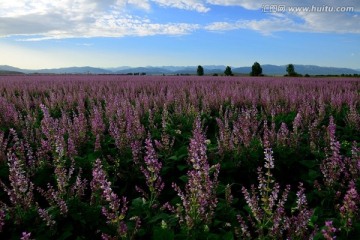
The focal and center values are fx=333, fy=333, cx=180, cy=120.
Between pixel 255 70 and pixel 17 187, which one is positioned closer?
pixel 17 187

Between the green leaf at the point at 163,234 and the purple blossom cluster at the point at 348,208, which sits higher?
Answer: the purple blossom cluster at the point at 348,208

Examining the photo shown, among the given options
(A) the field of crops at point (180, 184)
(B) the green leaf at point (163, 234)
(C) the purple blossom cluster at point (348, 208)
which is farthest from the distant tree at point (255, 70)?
(B) the green leaf at point (163, 234)

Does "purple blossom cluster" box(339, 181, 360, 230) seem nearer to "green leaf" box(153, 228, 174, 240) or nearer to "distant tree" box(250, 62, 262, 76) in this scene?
"green leaf" box(153, 228, 174, 240)

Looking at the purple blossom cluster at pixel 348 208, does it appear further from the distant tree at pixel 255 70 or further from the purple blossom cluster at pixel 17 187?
the distant tree at pixel 255 70

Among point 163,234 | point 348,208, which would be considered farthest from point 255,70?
point 163,234

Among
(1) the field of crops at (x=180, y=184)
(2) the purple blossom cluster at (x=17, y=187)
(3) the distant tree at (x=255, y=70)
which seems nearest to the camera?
(1) the field of crops at (x=180, y=184)

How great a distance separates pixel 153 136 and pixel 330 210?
3111 mm

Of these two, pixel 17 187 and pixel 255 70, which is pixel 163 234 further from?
pixel 255 70

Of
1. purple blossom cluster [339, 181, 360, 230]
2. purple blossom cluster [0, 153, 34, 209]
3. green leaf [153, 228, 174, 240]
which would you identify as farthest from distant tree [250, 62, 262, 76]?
green leaf [153, 228, 174, 240]

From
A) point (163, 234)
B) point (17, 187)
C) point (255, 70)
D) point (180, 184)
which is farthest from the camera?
point (255, 70)

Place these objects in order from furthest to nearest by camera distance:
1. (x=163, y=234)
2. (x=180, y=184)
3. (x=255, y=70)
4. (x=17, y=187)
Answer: (x=255, y=70) → (x=180, y=184) → (x=17, y=187) → (x=163, y=234)

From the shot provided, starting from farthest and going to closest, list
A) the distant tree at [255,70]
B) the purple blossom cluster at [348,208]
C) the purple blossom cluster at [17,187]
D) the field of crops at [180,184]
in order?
the distant tree at [255,70] → the purple blossom cluster at [17,187] → the field of crops at [180,184] → the purple blossom cluster at [348,208]

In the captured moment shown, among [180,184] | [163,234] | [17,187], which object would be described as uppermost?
[17,187]

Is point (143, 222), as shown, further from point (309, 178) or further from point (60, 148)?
point (309, 178)
